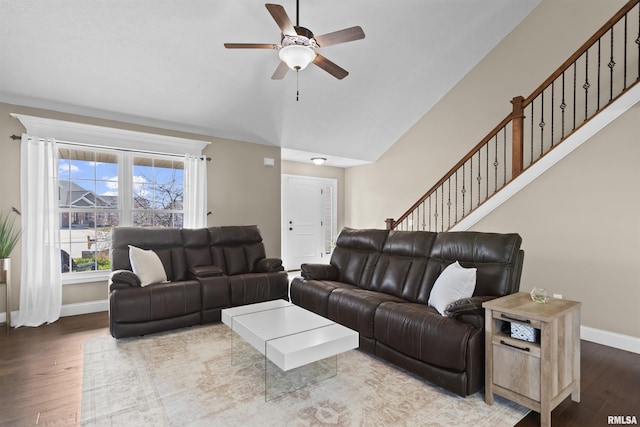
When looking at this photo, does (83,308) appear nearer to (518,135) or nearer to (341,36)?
(341,36)

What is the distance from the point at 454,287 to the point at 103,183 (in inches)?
171

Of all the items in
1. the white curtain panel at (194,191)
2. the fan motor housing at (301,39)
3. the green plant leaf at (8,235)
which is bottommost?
the green plant leaf at (8,235)

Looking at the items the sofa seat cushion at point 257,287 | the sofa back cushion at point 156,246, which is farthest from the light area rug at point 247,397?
the sofa back cushion at point 156,246

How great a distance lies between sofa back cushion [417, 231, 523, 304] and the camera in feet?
8.24

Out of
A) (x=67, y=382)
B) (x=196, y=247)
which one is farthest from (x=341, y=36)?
(x=67, y=382)

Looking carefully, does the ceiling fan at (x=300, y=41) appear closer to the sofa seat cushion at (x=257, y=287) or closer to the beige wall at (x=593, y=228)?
the sofa seat cushion at (x=257, y=287)

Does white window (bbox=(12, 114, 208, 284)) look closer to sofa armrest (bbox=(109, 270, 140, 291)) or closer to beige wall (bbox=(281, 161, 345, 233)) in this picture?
sofa armrest (bbox=(109, 270, 140, 291))

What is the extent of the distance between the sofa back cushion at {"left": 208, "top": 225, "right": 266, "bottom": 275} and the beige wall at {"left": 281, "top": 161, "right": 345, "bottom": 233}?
8.67 ft

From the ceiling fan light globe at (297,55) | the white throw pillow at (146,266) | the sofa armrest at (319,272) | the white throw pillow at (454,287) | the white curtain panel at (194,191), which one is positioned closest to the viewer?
the white throw pillow at (454,287)

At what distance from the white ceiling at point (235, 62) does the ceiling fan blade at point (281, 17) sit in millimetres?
977

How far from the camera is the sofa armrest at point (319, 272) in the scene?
374cm

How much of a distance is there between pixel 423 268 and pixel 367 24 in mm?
2793

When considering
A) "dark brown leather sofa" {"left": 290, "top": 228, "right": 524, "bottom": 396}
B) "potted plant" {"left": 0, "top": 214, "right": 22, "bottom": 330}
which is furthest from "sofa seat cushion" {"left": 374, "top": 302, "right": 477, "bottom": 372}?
"potted plant" {"left": 0, "top": 214, "right": 22, "bottom": 330}

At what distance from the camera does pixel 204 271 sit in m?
3.71
